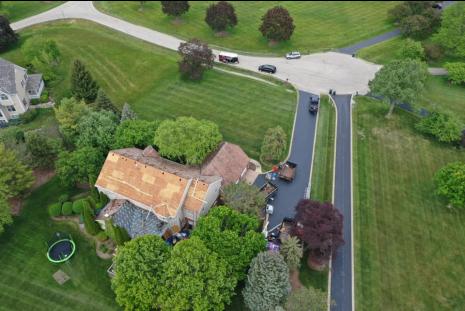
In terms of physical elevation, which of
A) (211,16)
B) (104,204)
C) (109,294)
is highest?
(211,16)

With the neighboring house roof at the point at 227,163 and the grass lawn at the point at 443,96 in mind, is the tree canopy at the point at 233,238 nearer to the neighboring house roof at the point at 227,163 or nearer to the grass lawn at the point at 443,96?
the neighboring house roof at the point at 227,163

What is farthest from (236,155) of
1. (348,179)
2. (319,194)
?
(348,179)

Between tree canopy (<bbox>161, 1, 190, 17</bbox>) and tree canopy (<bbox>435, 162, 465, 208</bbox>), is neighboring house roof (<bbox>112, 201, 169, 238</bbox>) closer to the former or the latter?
tree canopy (<bbox>435, 162, 465, 208</bbox>)

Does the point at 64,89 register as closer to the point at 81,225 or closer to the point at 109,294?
the point at 81,225

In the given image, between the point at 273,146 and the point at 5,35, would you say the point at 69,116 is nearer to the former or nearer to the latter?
the point at 273,146

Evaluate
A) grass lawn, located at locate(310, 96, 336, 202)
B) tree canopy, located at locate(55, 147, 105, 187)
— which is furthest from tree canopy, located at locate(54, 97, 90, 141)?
grass lawn, located at locate(310, 96, 336, 202)

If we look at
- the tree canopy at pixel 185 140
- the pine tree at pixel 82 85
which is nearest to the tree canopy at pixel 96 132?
the tree canopy at pixel 185 140
